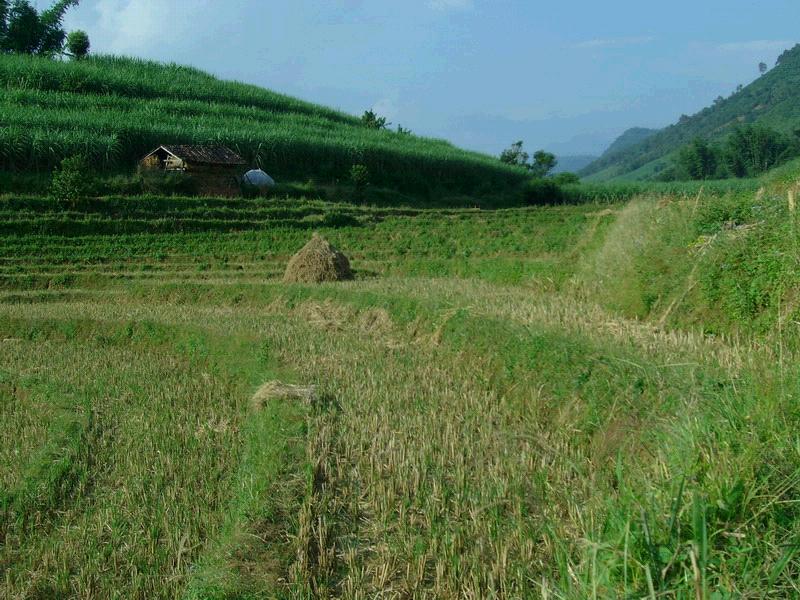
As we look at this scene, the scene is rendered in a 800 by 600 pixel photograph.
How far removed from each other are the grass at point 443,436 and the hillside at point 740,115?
5500 cm

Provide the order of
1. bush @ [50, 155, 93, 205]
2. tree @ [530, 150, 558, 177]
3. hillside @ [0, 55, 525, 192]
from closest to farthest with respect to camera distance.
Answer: bush @ [50, 155, 93, 205] < hillside @ [0, 55, 525, 192] < tree @ [530, 150, 558, 177]

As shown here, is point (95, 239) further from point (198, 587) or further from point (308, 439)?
point (198, 587)

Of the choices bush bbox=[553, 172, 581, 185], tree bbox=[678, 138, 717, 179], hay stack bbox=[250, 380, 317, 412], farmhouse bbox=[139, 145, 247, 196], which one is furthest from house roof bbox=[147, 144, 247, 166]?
tree bbox=[678, 138, 717, 179]

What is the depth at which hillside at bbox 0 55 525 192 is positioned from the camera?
951 inches

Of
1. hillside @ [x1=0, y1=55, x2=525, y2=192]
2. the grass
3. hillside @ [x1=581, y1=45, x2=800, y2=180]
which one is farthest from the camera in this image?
hillside @ [x1=581, y1=45, x2=800, y2=180]

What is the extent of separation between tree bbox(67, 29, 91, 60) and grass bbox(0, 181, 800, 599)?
34.4 meters

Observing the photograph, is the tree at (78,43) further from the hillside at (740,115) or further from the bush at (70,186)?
the hillside at (740,115)

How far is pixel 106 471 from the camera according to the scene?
201 inches

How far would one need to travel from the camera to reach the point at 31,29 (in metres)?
45.2

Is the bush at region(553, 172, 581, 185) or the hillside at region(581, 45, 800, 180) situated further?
the hillside at region(581, 45, 800, 180)

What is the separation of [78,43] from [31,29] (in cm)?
593

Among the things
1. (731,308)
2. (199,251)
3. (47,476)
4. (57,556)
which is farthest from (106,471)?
(199,251)

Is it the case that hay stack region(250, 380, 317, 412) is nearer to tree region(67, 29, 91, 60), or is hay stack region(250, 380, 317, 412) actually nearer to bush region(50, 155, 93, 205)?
bush region(50, 155, 93, 205)

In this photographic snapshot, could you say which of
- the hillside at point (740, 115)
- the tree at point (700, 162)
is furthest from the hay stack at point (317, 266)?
the hillside at point (740, 115)
